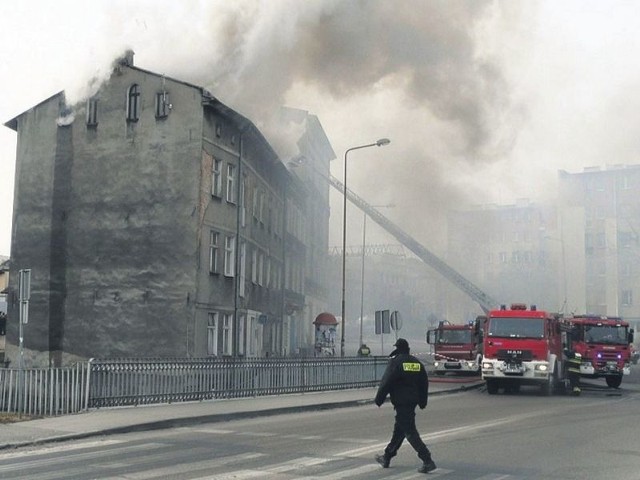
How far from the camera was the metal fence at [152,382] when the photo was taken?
51.7 feet

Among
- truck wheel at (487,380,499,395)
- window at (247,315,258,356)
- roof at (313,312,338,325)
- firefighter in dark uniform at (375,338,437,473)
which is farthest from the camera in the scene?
roof at (313,312,338,325)

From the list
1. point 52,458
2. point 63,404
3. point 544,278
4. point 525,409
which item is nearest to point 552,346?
point 525,409

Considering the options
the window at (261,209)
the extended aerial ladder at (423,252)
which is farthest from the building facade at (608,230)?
the window at (261,209)

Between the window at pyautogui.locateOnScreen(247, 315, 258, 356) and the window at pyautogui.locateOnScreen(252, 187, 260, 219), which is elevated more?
the window at pyautogui.locateOnScreen(252, 187, 260, 219)

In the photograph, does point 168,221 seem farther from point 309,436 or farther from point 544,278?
point 544,278

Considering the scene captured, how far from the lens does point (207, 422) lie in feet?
51.4

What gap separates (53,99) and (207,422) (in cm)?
2148

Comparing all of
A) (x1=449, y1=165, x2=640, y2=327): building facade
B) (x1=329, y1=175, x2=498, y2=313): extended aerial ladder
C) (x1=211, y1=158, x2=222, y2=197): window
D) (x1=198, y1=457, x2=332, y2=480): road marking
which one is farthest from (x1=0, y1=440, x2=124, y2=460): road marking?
(x1=449, y1=165, x2=640, y2=327): building facade

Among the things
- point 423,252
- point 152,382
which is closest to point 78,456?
point 152,382

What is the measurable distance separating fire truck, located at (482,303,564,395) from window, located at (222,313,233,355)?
11.7 metres

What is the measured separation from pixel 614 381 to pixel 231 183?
16952mm

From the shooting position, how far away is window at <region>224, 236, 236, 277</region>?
33.7 metres

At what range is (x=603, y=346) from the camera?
30.8 meters

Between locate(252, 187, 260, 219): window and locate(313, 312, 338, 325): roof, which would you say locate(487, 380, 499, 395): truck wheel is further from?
locate(313, 312, 338, 325): roof
